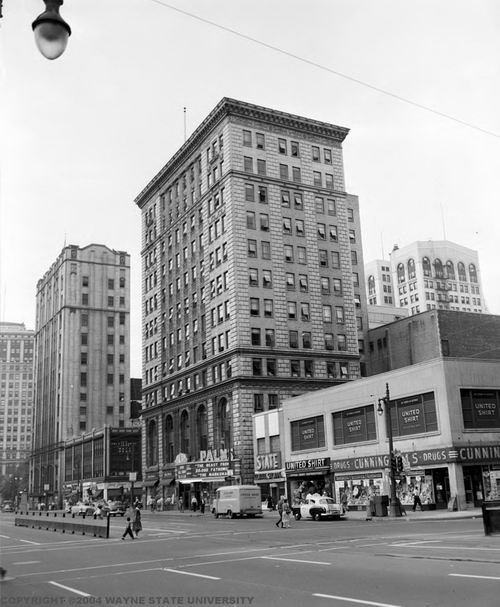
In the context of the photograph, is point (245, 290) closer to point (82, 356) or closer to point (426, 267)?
point (82, 356)

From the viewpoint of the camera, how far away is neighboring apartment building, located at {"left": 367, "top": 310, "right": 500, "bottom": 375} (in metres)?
82.6

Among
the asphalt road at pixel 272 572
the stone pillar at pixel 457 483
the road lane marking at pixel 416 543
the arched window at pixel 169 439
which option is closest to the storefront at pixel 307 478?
the stone pillar at pixel 457 483

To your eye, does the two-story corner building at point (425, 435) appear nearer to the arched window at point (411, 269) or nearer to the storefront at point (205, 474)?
the storefront at point (205, 474)

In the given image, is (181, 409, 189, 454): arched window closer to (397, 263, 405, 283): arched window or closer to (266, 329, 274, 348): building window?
(266, 329, 274, 348): building window

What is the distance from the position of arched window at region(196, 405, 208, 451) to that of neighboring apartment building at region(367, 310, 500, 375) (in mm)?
26456

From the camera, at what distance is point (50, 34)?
8.59 m

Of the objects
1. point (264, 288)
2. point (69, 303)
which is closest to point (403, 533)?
point (264, 288)

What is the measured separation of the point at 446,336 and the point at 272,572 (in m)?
69.6

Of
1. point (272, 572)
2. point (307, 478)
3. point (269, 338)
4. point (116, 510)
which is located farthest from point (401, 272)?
point (272, 572)

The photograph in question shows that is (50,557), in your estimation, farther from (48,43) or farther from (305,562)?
(48,43)

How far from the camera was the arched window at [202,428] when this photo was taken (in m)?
82.5

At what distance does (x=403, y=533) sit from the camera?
2883cm

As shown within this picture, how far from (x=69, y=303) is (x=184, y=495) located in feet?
235

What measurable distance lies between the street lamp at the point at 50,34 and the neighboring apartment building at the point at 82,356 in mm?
131375
